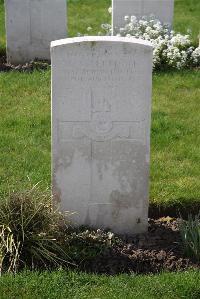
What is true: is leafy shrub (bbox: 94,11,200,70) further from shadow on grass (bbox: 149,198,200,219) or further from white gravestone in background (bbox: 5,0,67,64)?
shadow on grass (bbox: 149,198,200,219)

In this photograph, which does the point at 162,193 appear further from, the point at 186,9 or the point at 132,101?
the point at 186,9

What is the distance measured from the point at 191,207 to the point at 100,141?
1.11 m

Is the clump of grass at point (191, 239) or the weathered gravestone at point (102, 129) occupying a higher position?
the weathered gravestone at point (102, 129)

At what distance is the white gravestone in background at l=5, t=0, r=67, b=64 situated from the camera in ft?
31.9

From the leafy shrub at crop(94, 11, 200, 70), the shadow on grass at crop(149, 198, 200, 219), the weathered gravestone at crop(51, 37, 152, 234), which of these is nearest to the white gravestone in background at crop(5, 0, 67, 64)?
the leafy shrub at crop(94, 11, 200, 70)

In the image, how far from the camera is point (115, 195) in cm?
518

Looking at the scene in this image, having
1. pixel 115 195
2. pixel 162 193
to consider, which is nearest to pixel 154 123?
pixel 162 193

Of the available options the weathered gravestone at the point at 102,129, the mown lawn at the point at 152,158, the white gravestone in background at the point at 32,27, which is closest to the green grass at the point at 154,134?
the mown lawn at the point at 152,158

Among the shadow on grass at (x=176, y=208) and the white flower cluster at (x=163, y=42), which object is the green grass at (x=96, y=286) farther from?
the white flower cluster at (x=163, y=42)

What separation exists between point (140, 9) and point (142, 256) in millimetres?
6111

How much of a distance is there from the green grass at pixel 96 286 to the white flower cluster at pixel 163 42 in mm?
5206

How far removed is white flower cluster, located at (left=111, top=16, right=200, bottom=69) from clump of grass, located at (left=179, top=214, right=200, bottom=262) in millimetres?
4666

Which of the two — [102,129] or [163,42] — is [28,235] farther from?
[163,42]

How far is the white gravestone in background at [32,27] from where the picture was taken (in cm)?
973
